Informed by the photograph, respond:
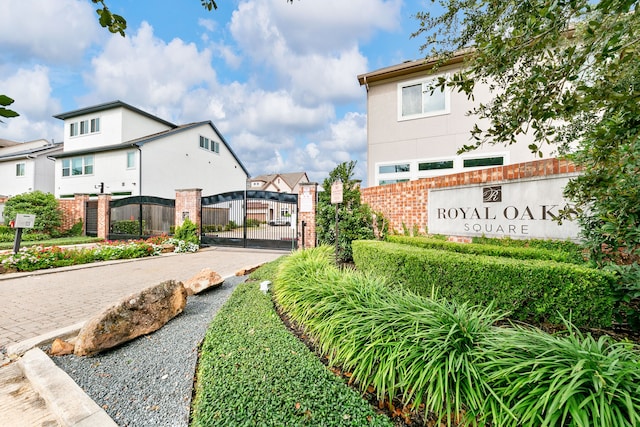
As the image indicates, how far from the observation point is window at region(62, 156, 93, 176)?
20.1m

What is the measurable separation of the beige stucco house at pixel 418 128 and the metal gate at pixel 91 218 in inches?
629

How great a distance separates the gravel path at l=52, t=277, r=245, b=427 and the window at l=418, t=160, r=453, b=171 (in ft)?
27.1

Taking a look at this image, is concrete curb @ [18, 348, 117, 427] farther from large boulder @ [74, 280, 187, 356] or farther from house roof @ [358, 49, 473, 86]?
house roof @ [358, 49, 473, 86]

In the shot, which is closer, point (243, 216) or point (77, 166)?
point (243, 216)

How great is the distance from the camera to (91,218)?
16266 millimetres

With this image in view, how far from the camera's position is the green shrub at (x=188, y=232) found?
40.4ft

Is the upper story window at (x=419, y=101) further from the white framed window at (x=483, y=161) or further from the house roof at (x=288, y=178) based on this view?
the house roof at (x=288, y=178)

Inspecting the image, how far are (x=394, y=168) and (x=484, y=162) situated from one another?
110 inches

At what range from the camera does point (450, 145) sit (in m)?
9.18

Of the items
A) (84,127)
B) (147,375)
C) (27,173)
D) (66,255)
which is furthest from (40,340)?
(27,173)

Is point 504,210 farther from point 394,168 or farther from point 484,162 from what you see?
point 394,168

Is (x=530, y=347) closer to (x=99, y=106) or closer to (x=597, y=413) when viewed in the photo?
(x=597, y=413)

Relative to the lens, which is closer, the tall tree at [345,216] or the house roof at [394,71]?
the tall tree at [345,216]

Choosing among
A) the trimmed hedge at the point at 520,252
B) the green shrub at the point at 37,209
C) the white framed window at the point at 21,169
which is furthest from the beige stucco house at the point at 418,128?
the white framed window at the point at 21,169
